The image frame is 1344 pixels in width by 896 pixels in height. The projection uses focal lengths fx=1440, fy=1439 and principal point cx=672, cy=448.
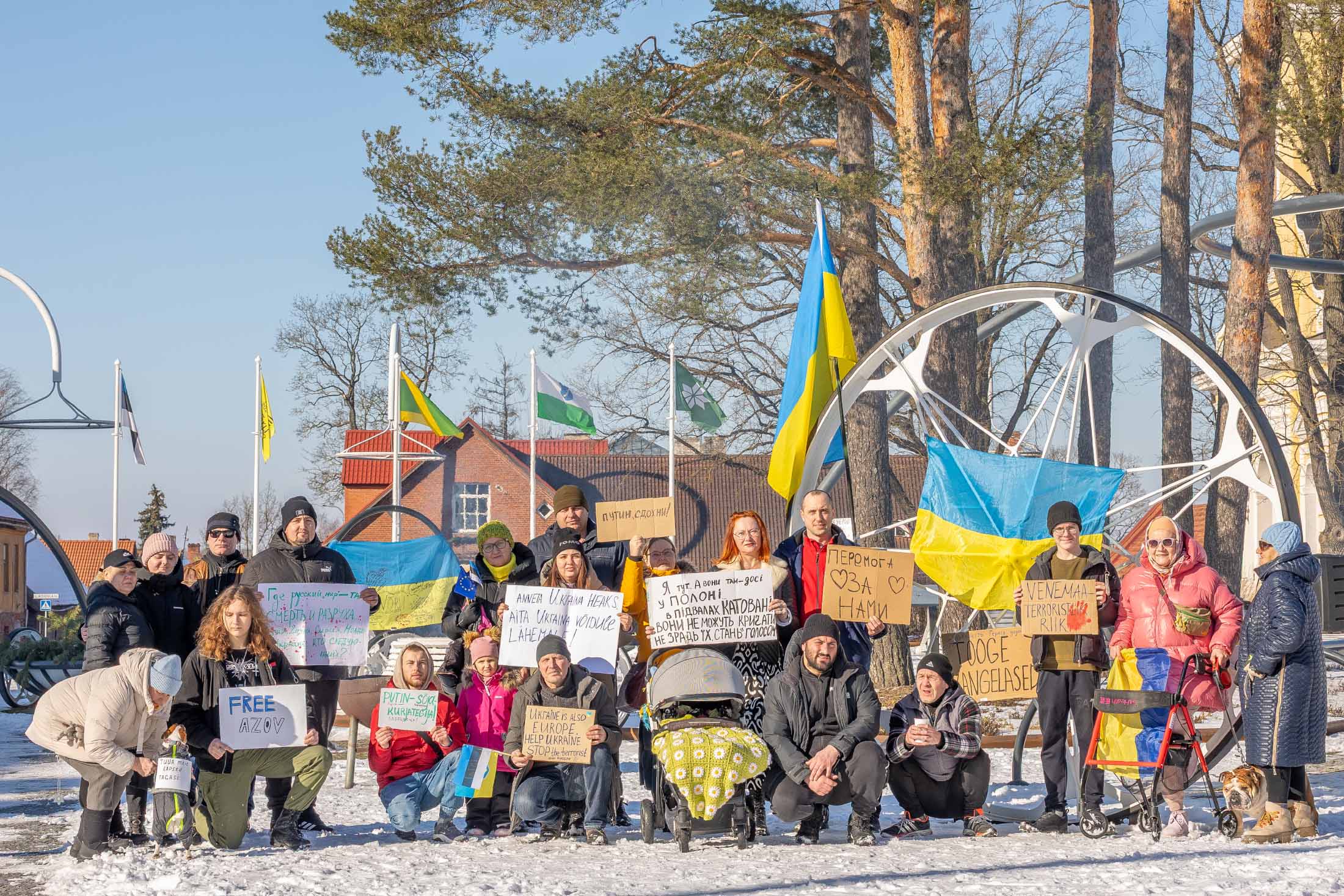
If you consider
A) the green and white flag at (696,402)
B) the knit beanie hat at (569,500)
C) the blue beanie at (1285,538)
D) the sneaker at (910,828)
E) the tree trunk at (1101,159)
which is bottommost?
the sneaker at (910,828)

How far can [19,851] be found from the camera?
727 cm

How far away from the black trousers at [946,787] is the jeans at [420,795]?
230 cm

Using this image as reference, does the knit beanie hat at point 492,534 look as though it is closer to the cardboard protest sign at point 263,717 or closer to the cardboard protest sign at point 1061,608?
the cardboard protest sign at point 263,717

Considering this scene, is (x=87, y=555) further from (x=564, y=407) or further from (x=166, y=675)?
(x=166, y=675)

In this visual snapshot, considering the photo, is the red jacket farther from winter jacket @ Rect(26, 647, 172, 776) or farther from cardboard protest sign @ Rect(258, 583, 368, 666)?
winter jacket @ Rect(26, 647, 172, 776)

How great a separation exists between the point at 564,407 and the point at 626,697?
71.5 feet

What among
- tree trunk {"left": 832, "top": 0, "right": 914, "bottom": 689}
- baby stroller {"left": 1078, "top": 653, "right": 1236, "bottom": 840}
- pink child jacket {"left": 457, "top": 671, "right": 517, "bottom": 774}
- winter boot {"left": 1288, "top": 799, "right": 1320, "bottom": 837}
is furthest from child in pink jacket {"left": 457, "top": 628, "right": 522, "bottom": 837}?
tree trunk {"left": 832, "top": 0, "right": 914, "bottom": 689}

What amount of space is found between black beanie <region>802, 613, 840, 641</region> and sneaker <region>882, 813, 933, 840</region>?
1055 mm

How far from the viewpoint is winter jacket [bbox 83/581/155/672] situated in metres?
7.18

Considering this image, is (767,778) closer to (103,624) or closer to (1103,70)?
(103,624)

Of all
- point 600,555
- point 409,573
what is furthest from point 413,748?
point 409,573

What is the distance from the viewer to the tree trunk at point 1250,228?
666 inches

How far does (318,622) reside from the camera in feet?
25.9

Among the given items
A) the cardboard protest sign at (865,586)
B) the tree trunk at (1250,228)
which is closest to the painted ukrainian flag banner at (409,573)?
the tree trunk at (1250,228)
